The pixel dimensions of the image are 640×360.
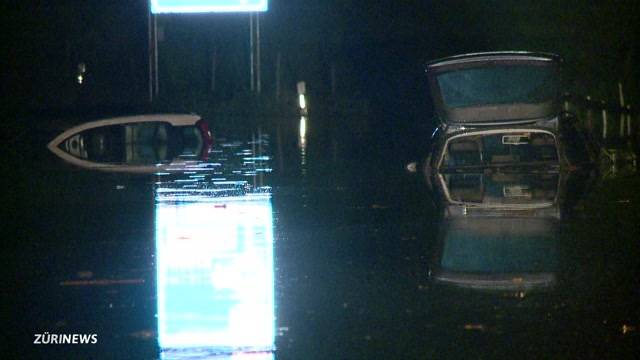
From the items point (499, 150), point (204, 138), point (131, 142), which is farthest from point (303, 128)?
point (499, 150)

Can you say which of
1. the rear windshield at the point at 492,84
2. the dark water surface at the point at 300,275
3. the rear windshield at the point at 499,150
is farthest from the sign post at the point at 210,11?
the dark water surface at the point at 300,275

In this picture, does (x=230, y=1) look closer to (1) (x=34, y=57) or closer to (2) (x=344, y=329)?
(1) (x=34, y=57)

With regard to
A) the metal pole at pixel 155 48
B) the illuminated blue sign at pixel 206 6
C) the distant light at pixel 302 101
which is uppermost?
the illuminated blue sign at pixel 206 6

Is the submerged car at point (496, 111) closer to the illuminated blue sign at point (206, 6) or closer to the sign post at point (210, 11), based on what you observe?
the sign post at point (210, 11)

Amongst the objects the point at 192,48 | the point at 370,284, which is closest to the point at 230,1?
the point at 192,48

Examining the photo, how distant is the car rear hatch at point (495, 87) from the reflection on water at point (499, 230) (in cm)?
72

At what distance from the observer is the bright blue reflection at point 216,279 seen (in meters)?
7.59

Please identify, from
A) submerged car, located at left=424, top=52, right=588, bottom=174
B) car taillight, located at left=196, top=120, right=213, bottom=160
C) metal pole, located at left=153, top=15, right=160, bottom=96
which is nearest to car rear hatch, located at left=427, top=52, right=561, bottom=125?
submerged car, located at left=424, top=52, right=588, bottom=174

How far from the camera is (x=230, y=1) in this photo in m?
39.8

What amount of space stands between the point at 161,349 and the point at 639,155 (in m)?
15.0

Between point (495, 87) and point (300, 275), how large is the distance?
8496 millimetres

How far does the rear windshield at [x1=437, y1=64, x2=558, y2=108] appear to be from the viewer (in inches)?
690

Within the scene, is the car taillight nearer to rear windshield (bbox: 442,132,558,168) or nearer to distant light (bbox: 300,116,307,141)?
distant light (bbox: 300,116,307,141)

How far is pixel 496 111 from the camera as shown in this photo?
17.2 meters
